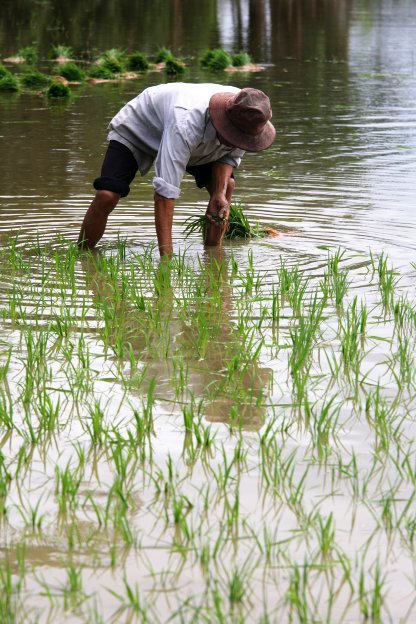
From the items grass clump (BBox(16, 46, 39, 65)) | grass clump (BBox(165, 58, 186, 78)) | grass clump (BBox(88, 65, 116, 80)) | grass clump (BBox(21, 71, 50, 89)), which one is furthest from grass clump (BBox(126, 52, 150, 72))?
grass clump (BBox(21, 71, 50, 89))

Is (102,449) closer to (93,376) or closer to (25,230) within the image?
(93,376)

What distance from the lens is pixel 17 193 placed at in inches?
320

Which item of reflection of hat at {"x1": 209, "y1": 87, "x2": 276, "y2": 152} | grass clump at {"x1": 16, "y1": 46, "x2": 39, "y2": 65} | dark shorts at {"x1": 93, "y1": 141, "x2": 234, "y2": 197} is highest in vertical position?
grass clump at {"x1": 16, "y1": 46, "x2": 39, "y2": 65}

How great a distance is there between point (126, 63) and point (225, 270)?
39.1 feet

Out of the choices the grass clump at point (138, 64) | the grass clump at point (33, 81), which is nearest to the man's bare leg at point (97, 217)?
the grass clump at point (33, 81)

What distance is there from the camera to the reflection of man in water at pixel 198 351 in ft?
12.6

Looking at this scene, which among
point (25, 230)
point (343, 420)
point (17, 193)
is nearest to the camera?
point (343, 420)

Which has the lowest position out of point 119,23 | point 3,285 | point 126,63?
point 3,285

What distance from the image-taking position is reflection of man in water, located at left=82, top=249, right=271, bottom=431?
3.83m

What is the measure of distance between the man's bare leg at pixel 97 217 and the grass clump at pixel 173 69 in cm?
1041

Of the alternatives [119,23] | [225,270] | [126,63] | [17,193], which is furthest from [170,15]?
[225,270]

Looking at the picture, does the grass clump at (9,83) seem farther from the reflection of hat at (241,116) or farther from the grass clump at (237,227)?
the reflection of hat at (241,116)

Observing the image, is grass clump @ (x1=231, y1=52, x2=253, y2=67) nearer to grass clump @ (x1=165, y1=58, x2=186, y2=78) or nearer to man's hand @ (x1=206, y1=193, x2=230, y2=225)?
grass clump @ (x1=165, y1=58, x2=186, y2=78)

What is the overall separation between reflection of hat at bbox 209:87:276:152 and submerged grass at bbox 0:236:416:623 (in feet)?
2.40
